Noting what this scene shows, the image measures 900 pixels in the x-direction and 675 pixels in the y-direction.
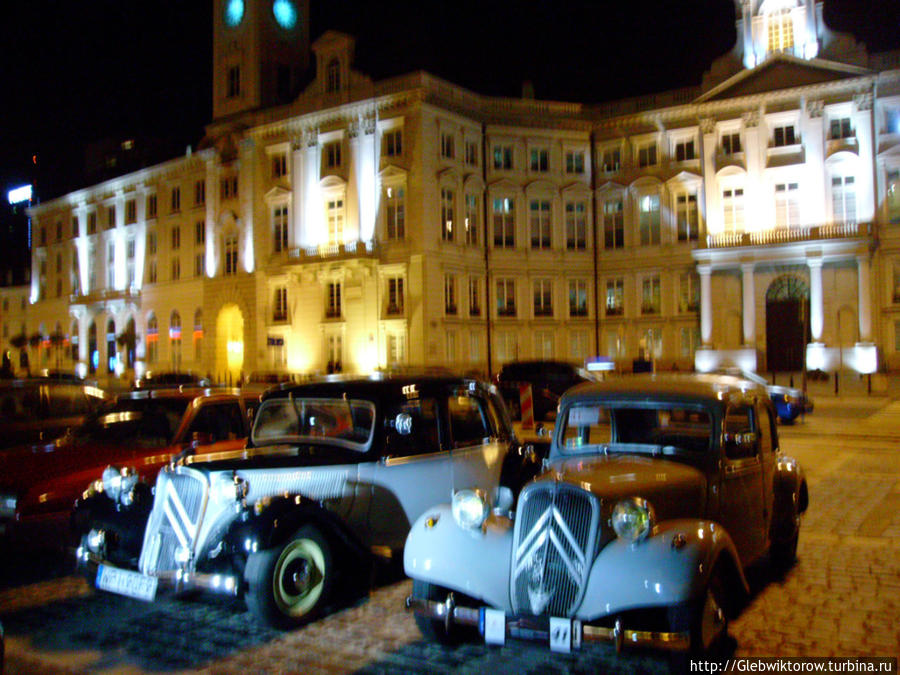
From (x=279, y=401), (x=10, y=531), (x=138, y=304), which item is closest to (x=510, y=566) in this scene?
(x=279, y=401)

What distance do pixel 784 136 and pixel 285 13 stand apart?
32439 mm

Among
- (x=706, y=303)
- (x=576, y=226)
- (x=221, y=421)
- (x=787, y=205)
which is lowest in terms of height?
(x=221, y=421)

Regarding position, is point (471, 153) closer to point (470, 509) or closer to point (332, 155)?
point (332, 155)

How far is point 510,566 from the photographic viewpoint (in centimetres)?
524

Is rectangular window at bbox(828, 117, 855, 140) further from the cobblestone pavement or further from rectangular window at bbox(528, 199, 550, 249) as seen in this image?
the cobblestone pavement

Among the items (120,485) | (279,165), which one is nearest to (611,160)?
(279,165)

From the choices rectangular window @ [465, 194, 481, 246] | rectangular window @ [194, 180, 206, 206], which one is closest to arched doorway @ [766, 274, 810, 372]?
rectangular window @ [465, 194, 481, 246]

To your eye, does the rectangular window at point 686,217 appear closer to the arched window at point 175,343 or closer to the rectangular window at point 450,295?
the rectangular window at point 450,295

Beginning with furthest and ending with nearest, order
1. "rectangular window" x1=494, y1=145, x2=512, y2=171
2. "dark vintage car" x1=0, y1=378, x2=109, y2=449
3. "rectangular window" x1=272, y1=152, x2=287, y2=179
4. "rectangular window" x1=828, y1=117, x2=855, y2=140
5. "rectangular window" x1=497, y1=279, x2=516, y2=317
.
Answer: "rectangular window" x1=272, y1=152, x2=287, y2=179 → "rectangular window" x1=497, y1=279, x2=516, y2=317 → "rectangular window" x1=494, y1=145, x2=512, y2=171 → "rectangular window" x1=828, y1=117, x2=855, y2=140 → "dark vintage car" x1=0, y1=378, x2=109, y2=449

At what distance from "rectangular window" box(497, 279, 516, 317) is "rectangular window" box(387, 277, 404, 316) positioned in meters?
6.16

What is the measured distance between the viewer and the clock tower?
49.4m

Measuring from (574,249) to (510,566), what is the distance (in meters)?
41.2

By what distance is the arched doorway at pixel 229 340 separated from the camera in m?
49.6

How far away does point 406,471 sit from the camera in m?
7.18
